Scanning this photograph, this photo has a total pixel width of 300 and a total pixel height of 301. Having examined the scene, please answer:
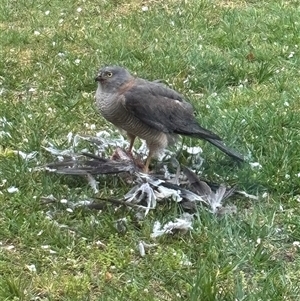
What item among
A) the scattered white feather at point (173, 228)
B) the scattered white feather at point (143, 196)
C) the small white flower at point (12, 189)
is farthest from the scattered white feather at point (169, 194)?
the small white flower at point (12, 189)

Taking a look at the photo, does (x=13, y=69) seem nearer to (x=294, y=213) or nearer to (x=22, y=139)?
(x=22, y=139)

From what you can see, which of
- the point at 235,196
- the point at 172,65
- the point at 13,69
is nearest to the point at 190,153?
the point at 235,196

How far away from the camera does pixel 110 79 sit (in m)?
4.90

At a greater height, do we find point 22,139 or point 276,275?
point 276,275

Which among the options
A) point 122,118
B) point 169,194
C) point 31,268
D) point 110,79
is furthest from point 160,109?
point 31,268

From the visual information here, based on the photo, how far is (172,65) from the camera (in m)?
7.10

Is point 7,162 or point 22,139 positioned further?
point 22,139

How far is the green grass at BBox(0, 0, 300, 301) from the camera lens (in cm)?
411

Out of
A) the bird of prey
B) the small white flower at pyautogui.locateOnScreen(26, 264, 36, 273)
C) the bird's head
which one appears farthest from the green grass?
the bird's head

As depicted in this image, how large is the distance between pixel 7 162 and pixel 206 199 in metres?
1.40

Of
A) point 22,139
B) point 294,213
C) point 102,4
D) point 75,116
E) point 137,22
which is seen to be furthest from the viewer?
point 102,4

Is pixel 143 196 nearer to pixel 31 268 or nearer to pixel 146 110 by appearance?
pixel 146 110

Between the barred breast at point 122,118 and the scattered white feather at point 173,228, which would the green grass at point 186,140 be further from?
the barred breast at point 122,118

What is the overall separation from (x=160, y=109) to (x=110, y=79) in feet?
1.22
